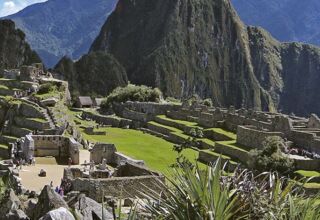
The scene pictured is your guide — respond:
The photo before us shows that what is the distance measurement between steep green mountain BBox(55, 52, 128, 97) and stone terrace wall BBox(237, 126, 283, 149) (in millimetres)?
84027

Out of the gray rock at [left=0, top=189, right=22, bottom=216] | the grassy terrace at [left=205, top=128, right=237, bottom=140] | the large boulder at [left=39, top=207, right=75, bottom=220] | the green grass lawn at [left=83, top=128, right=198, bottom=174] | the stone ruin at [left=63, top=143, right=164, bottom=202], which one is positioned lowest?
the green grass lawn at [left=83, top=128, right=198, bottom=174]

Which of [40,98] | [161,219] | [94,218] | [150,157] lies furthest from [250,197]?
[40,98]

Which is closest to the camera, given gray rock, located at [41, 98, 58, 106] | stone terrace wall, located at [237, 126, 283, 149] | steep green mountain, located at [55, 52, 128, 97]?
stone terrace wall, located at [237, 126, 283, 149]

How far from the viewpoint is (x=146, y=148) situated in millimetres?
49031

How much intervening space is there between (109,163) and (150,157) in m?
15.4

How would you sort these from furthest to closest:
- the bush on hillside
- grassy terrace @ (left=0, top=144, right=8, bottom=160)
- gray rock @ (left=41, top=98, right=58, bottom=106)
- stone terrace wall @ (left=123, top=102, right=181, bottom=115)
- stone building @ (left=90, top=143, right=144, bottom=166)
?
1. the bush on hillside
2. stone terrace wall @ (left=123, top=102, right=181, bottom=115)
3. gray rock @ (left=41, top=98, right=58, bottom=106)
4. grassy terrace @ (left=0, top=144, right=8, bottom=160)
5. stone building @ (left=90, top=143, right=144, bottom=166)

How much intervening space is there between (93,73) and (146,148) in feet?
314

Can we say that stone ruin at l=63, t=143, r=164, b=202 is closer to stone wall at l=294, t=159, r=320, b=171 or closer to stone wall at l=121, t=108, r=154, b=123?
stone wall at l=294, t=159, r=320, b=171

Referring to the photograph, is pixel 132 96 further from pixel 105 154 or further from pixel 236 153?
pixel 105 154

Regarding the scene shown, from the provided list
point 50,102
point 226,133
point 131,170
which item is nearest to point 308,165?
point 131,170

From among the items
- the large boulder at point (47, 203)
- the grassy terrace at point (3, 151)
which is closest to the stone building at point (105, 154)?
the grassy terrace at point (3, 151)

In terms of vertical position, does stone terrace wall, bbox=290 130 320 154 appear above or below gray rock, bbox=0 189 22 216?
below

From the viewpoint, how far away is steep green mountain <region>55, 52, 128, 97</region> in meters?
134

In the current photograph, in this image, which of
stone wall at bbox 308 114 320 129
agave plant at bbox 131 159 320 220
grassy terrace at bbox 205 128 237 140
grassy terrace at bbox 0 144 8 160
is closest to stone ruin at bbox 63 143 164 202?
agave plant at bbox 131 159 320 220
